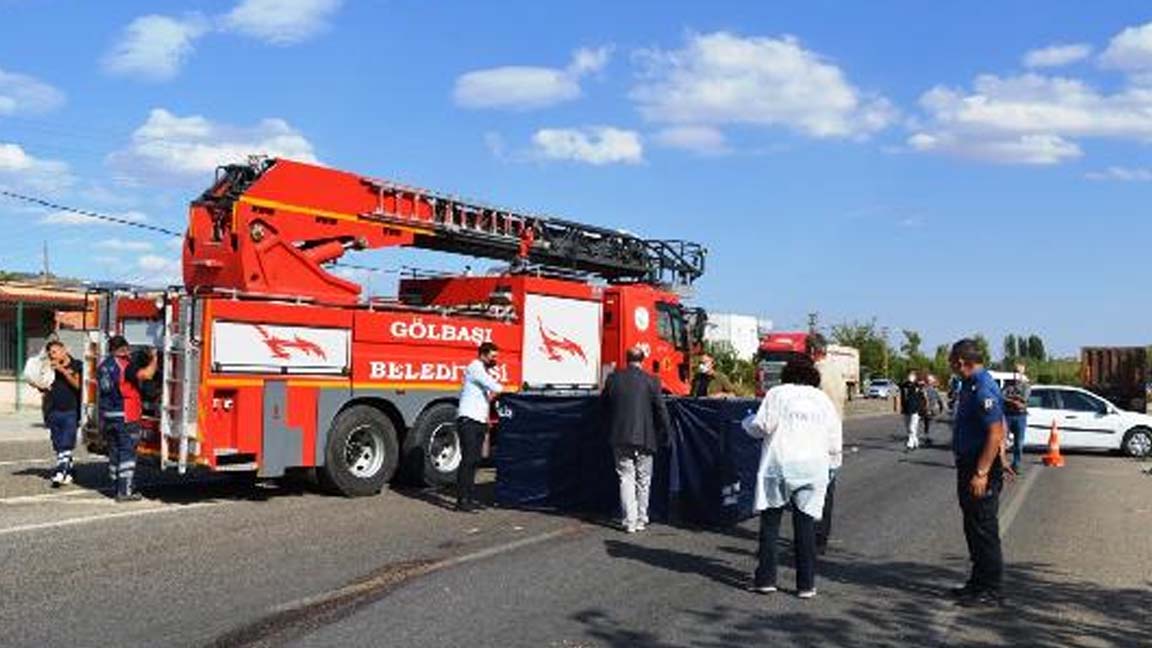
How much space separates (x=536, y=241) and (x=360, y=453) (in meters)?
5.87

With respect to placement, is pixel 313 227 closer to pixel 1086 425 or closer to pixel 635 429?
pixel 635 429

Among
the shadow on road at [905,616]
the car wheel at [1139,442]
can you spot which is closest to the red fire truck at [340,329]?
the shadow on road at [905,616]

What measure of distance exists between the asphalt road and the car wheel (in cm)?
1100

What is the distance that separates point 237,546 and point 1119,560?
7397 millimetres

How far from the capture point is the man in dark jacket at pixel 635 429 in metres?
10.7

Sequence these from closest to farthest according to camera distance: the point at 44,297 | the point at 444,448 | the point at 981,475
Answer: the point at 981,475
the point at 444,448
the point at 44,297

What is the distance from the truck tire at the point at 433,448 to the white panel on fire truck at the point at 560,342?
1534 millimetres

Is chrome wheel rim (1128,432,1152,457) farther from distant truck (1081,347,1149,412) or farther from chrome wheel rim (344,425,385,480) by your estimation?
chrome wheel rim (344,425,385,480)

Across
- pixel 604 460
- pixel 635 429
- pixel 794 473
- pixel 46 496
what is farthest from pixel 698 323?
pixel 794 473

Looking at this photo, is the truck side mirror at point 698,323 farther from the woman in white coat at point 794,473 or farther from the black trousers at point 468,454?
the woman in white coat at point 794,473

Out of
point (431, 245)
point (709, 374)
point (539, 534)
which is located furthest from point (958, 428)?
point (709, 374)

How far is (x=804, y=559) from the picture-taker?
7980 mm

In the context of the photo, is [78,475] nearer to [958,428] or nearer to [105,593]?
[105,593]

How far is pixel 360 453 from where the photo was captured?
13117 mm
